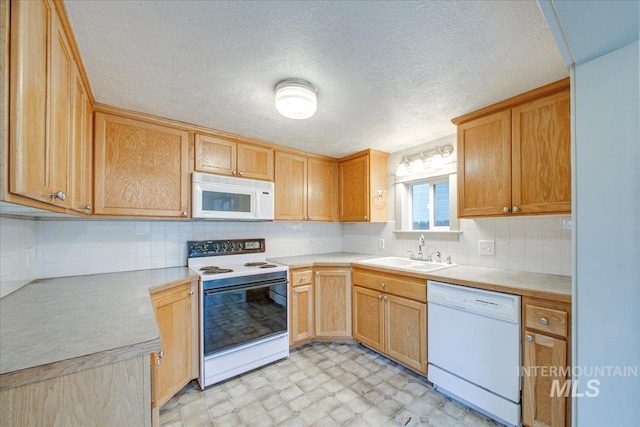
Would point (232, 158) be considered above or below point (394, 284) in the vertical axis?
above

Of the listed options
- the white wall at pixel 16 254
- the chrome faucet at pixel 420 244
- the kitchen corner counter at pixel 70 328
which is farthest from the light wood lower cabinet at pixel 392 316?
the white wall at pixel 16 254

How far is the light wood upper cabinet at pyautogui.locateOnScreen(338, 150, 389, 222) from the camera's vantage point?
2977mm

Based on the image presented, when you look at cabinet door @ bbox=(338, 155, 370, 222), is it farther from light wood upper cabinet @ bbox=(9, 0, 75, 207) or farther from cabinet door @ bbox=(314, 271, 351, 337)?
light wood upper cabinet @ bbox=(9, 0, 75, 207)

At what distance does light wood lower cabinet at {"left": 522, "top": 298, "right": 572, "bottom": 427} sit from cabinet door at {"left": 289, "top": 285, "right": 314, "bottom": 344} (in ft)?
5.75

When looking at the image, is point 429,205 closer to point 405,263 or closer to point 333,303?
point 405,263

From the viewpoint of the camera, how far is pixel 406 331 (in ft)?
7.20

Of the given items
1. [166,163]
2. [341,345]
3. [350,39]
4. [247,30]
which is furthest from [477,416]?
[166,163]

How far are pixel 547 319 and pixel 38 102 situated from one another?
8.15 ft

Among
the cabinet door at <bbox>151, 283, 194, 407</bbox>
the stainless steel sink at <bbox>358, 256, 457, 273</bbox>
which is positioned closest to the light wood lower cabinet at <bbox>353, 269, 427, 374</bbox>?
the stainless steel sink at <bbox>358, 256, 457, 273</bbox>

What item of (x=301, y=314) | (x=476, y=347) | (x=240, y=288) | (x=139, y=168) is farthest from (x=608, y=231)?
(x=139, y=168)

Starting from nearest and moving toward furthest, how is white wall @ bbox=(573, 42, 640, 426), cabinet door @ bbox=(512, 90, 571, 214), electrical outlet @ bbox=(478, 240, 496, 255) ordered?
1. white wall @ bbox=(573, 42, 640, 426)
2. cabinet door @ bbox=(512, 90, 571, 214)
3. electrical outlet @ bbox=(478, 240, 496, 255)

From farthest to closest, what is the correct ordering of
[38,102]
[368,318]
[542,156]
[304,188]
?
1. [304,188]
2. [368,318]
3. [542,156]
4. [38,102]

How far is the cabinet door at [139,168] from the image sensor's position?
74.9 inches

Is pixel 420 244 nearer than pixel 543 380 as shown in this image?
No
